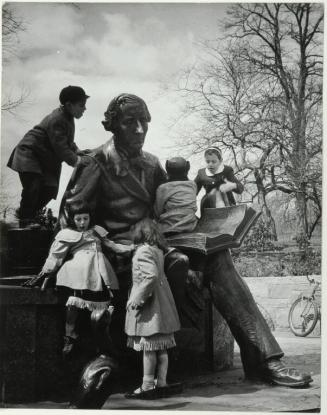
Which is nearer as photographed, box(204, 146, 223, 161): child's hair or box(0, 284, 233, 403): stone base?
box(0, 284, 233, 403): stone base

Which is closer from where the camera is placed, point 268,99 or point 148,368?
point 148,368

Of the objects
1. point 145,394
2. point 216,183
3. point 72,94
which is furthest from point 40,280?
point 216,183

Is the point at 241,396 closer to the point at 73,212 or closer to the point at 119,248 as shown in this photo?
the point at 119,248

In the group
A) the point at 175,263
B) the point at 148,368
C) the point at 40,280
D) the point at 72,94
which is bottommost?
the point at 148,368

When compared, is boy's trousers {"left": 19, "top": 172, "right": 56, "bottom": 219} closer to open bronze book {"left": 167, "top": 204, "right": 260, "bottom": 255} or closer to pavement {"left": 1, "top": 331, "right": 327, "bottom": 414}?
open bronze book {"left": 167, "top": 204, "right": 260, "bottom": 255}

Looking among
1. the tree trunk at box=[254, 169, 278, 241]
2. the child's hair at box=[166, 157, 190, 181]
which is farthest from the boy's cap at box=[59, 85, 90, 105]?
the tree trunk at box=[254, 169, 278, 241]

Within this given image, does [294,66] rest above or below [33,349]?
above

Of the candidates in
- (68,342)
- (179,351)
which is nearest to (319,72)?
(179,351)

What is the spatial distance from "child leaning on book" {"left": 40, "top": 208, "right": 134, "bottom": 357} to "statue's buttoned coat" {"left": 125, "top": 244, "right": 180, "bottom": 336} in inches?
8.3

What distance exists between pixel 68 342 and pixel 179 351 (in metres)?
1.03

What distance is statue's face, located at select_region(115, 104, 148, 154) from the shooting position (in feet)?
17.4

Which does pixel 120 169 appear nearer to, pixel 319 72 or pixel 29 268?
pixel 29 268

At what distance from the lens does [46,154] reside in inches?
210

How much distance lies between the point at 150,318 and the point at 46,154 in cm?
169
